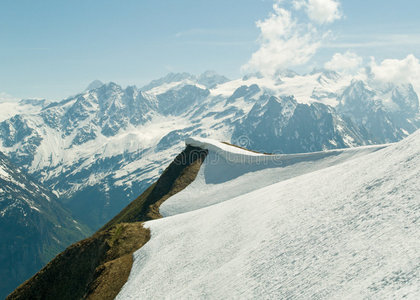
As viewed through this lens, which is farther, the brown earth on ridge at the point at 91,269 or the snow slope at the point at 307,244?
the brown earth on ridge at the point at 91,269

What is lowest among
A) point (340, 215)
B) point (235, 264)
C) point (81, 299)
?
point (81, 299)

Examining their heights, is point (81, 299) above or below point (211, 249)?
below

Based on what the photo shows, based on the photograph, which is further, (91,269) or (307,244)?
(91,269)

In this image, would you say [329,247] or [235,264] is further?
[235,264]

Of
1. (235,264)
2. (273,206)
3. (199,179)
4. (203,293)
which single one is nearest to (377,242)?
(235,264)

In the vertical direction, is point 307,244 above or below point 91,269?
above

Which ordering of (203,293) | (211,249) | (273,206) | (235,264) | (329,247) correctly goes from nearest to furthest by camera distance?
1. (329,247)
2. (203,293)
3. (235,264)
4. (211,249)
5. (273,206)

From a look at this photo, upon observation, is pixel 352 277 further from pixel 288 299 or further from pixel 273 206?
pixel 273 206

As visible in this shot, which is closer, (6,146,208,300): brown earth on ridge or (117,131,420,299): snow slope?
(117,131,420,299): snow slope
